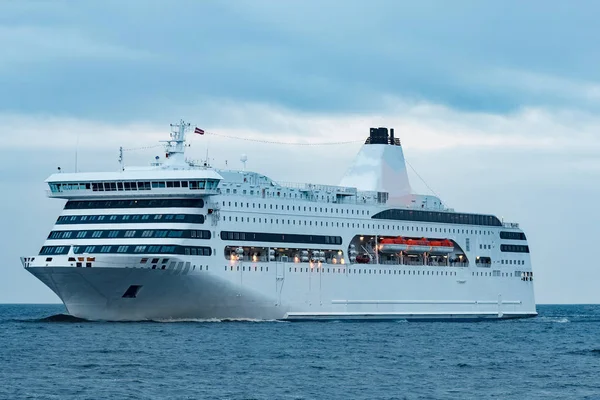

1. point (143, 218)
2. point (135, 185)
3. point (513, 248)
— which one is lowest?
point (143, 218)

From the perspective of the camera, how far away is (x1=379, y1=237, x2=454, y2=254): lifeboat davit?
82188 millimetres

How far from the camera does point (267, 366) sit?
165 feet

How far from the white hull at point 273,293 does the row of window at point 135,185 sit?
4.96 m

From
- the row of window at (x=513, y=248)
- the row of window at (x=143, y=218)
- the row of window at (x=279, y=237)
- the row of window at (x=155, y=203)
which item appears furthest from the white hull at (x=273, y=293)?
the row of window at (x=155, y=203)

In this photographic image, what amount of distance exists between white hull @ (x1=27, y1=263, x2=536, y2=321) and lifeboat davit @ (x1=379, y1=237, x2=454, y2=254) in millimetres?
1304

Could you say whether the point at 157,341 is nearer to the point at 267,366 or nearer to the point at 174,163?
the point at 267,366

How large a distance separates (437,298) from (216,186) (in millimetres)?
22849

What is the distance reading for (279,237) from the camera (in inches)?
2913

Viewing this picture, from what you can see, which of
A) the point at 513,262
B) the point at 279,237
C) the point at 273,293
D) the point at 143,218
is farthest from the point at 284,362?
the point at 513,262

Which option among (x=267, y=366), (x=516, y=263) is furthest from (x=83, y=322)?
(x=516, y=263)

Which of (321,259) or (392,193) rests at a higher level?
(392,193)

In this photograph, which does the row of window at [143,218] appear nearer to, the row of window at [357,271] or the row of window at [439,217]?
the row of window at [357,271]

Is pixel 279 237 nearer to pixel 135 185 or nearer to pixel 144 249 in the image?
pixel 135 185

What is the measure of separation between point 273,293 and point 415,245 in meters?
15.6
